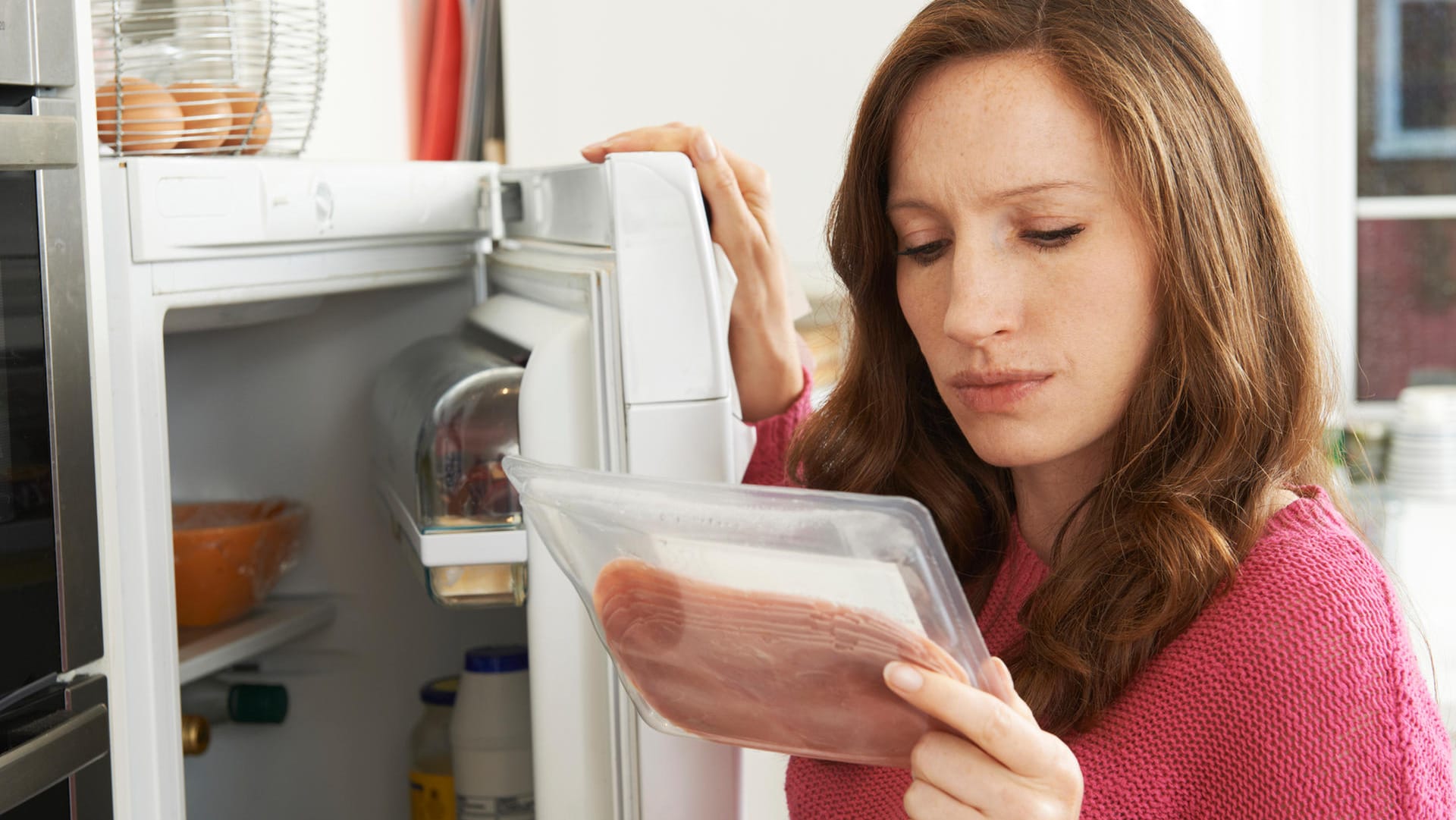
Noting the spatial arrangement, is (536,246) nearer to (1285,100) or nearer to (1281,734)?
(1281,734)

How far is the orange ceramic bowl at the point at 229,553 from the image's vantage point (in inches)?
46.2

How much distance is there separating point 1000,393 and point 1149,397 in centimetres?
11

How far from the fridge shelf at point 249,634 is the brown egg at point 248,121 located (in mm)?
419

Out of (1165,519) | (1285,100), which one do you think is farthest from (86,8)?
(1285,100)

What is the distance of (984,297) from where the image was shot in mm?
847

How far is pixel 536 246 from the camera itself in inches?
43.7

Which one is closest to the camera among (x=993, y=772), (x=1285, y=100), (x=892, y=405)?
(x=993, y=772)

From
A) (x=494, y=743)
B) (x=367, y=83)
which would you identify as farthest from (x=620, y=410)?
(x=367, y=83)

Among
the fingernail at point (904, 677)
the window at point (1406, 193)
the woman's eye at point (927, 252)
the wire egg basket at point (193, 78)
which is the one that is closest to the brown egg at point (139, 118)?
the wire egg basket at point (193, 78)

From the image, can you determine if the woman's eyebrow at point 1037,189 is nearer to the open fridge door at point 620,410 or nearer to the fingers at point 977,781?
the open fridge door at point 620,410

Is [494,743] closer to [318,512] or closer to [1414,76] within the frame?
[318,512]

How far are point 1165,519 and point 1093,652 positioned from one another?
0.10 metres

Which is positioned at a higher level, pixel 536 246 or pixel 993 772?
pixel 536 246

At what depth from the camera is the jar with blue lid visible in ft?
3.93
